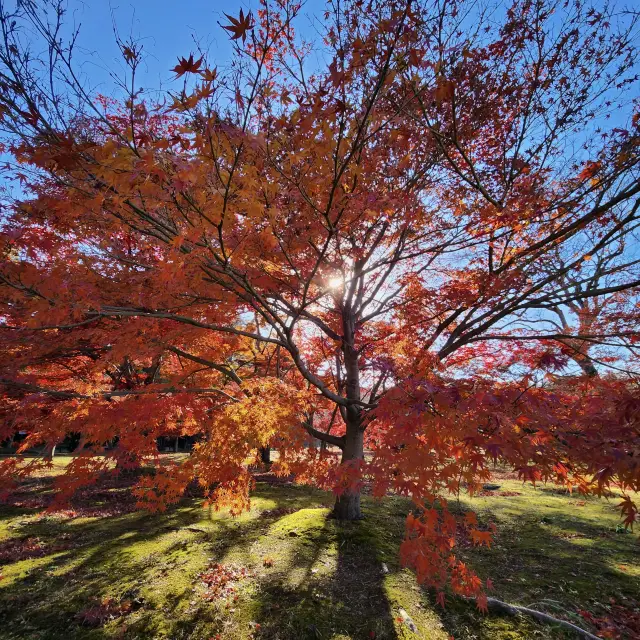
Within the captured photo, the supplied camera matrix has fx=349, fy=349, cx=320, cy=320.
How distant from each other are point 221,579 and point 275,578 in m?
0.76

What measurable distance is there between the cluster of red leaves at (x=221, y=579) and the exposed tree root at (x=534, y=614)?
3.28 meters

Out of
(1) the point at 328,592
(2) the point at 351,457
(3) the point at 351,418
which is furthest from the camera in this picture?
(3) the point at 351,418

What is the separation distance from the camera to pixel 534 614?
164 inches

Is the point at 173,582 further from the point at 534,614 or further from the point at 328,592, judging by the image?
the point at 534,614

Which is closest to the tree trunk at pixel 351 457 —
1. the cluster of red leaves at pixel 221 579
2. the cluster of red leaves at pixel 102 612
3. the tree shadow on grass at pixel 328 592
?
the tree shadow on grass at pixel 328 592

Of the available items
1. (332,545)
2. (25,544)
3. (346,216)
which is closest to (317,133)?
(346,216)

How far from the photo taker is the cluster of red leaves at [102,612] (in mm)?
4086

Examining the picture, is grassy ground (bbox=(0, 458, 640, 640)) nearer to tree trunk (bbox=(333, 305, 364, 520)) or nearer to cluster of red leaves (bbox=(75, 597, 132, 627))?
cluster of red leaves (bbox=(75, 597, 132, 627))

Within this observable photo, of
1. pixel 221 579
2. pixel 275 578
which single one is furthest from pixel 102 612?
pixel 275 578

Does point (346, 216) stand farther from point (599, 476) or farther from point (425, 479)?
point (599, 476)

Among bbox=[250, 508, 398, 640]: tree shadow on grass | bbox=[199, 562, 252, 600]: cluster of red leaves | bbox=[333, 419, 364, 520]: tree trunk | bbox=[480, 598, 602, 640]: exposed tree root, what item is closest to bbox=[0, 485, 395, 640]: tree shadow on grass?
bbox=[250, 508, 398, 640]: tree shadow on grass

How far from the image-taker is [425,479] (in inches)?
125

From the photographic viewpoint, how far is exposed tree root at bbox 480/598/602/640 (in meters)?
3.81

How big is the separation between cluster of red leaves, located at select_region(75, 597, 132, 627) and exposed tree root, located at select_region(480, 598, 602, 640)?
4.51 metres
